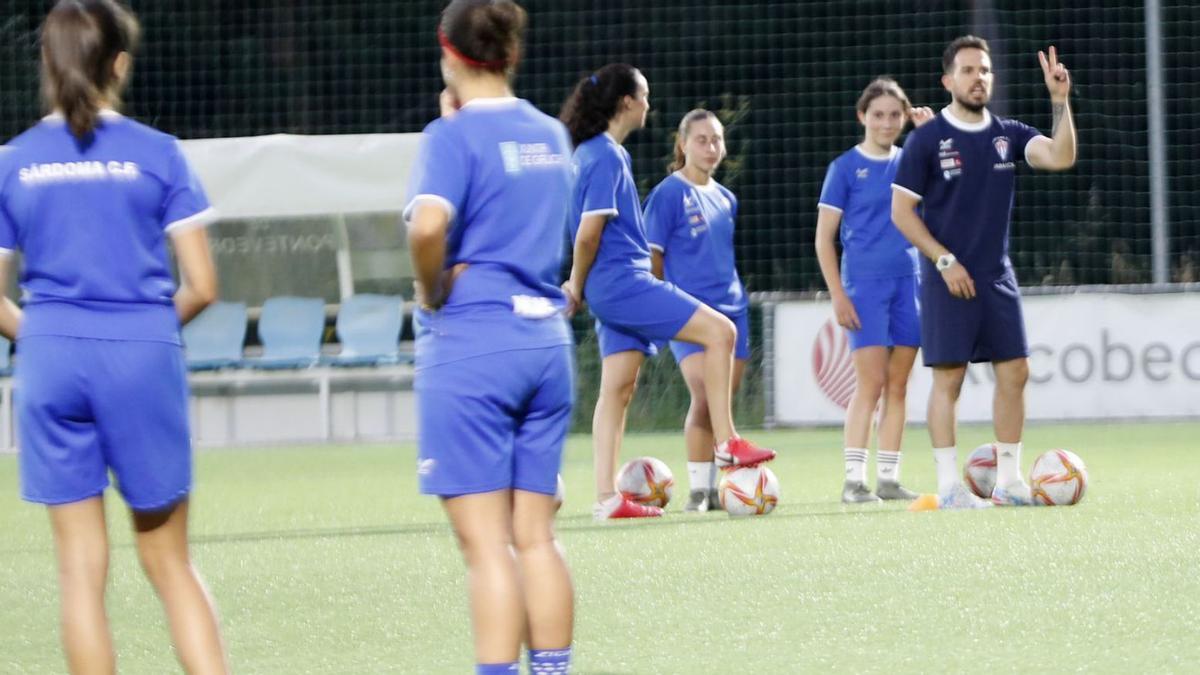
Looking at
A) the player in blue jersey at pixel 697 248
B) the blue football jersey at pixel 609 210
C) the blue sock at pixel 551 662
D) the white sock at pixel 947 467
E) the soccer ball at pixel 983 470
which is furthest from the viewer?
the player in blue jersey at pixel 697 248

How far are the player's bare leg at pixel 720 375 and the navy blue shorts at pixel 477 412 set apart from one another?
417 centimetres

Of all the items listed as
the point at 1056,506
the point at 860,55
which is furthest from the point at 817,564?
the point at 860,55

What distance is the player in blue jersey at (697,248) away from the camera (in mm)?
9328

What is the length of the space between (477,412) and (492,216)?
0.41 metres

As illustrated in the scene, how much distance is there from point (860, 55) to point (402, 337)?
21.4 ft

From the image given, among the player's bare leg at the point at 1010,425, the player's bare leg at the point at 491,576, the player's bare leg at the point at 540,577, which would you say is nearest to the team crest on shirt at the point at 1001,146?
the player's bare leg at the point at 1010,425

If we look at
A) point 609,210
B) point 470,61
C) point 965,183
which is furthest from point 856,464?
A: point 470,61

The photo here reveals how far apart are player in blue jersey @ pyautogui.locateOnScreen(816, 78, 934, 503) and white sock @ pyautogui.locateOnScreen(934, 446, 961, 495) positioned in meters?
0.72

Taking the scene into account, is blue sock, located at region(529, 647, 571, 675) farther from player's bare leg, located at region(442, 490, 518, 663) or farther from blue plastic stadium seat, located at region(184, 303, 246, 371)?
blue plastic stadium seat, located at region(184, 303, 246, 371)

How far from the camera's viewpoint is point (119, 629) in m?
6.14

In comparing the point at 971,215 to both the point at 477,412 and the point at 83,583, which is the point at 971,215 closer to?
the point at 477,412

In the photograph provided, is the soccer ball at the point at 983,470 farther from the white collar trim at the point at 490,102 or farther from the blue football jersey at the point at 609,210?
the white collar trim at the point at 490,102

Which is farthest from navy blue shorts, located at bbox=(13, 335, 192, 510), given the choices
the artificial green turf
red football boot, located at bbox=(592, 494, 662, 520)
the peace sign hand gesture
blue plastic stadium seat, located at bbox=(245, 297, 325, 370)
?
blue plastic stadium seat, located at bbox=(245, 297, 325, 370)

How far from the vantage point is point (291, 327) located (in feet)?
62.4
